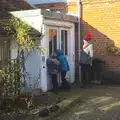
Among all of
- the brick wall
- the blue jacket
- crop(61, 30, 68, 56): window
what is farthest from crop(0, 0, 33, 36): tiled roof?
the brick wall

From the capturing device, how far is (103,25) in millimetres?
15453

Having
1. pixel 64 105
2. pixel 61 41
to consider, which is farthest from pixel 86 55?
pixel 64 105

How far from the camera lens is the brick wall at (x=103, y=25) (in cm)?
1522

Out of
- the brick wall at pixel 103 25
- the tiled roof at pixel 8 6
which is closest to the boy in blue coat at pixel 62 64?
the tiled roof at pixel 8 6

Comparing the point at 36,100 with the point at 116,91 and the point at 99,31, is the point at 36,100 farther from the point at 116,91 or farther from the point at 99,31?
the point at 99,31

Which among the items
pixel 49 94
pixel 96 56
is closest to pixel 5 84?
pixel 49 94

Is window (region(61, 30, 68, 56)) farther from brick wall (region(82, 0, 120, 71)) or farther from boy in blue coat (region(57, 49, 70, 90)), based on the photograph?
boy in blue coat (region(57, 49, 70, 90))

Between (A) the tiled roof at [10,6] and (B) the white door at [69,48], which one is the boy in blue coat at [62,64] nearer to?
(B) the white door at [69,48]

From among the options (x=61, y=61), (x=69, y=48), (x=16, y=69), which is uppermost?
(x=69, y=48)

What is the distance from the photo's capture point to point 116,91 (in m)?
13.6

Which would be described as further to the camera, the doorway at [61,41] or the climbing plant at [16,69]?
the doorway at [61,41]

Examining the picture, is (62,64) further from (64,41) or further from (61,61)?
(64,41)

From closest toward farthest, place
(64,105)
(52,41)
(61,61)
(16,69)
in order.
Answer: (16,69)
(64,105)
(61,61)
(52,41)

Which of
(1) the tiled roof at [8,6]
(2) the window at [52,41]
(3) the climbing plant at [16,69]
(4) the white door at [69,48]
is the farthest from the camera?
(4) the white door at [69,48]
